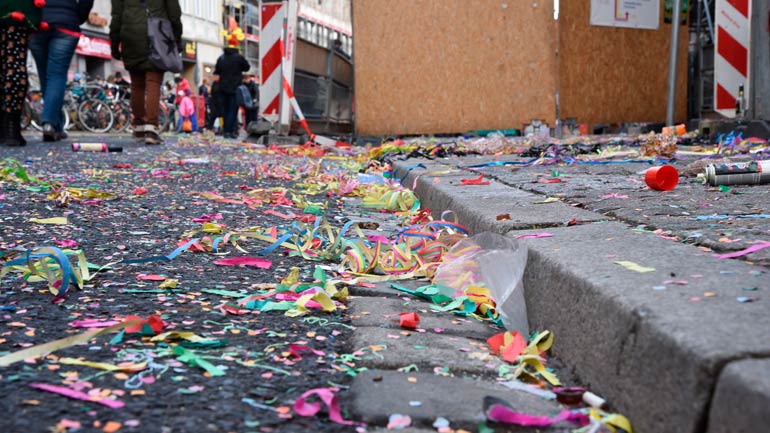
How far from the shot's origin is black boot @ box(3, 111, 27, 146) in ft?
27.6

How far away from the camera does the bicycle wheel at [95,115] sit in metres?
19.0

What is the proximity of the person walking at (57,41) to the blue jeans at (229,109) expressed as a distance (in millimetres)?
7737

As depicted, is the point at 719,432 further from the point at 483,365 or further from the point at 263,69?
the point at 263,69

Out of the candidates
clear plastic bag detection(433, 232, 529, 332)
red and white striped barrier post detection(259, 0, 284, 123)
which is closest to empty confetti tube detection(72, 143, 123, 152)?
red and white striped barrier post detection(259, 0, 284, 123)

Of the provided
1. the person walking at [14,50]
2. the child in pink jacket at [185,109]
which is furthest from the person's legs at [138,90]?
the child in pink jacket at [185,109]

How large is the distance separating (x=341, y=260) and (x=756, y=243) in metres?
1.32

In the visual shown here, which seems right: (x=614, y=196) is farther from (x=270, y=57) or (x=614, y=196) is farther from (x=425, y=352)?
(x=270, y=57)

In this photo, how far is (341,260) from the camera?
2926 mm

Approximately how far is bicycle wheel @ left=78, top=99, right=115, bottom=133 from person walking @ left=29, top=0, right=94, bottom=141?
34.1 feet

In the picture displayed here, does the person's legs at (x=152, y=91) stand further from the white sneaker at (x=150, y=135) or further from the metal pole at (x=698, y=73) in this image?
the metal pole at (x=698, y=73)

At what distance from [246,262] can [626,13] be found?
950 centimetres

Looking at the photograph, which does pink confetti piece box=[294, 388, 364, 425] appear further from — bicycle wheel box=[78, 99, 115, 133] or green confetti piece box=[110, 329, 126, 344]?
bicycle wheel box=[78, 99, 115, 133]

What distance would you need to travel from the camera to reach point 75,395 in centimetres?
145

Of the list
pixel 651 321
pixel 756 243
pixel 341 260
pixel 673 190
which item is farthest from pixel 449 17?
pixel 651 321
